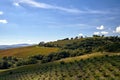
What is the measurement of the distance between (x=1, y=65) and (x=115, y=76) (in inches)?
4751

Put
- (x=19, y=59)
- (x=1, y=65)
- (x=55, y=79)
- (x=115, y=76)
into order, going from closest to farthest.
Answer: (x=115, y=76) < (x=55, y=79) < (x=1, y=65) < (x=19, y=59)

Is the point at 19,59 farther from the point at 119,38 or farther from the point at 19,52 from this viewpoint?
the point at 119,38

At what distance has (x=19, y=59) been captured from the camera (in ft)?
505

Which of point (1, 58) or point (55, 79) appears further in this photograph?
point (1, 58)

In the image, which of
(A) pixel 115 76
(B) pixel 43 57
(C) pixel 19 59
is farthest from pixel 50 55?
(A) pixel 115 76

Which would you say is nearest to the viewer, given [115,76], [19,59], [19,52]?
[115,76]

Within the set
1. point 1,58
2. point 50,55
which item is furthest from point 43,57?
point 1,58

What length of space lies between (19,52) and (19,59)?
56.3 feet

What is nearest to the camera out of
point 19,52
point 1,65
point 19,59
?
point 1,65

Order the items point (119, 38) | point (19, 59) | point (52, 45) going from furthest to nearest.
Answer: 1. point (52, 45)
2. point (119, 38)
3. point (19, 59)

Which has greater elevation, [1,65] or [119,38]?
[119,38]

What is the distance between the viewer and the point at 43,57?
149 meters

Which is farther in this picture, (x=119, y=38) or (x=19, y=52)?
(x=119, y=38)

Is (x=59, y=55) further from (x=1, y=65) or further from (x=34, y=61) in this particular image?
(x=1, y=65)
